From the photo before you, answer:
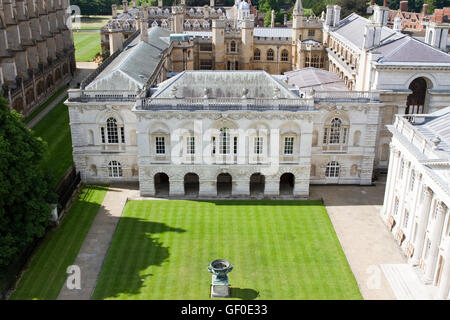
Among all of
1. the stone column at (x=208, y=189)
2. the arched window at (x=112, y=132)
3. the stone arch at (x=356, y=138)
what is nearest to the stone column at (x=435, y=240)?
the stone arch at (x=356, y=138)

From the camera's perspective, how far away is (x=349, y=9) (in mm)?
146500

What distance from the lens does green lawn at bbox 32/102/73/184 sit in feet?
192

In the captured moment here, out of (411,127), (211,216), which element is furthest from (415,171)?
(211,216)

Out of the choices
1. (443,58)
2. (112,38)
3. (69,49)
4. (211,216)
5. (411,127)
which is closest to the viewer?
(411,127)

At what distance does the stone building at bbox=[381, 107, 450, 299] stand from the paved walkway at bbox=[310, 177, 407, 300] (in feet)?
4.01

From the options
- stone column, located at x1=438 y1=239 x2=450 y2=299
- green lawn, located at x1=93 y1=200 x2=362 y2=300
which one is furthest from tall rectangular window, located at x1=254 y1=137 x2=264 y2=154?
stone column, located at x1=438 y1=239 x2=450 y2=299

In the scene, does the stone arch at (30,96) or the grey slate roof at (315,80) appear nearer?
the grey slate roof at (315,80)

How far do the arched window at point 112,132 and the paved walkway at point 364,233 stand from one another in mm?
21180

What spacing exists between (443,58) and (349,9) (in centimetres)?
9850

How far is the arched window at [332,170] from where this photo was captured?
54.3 meters

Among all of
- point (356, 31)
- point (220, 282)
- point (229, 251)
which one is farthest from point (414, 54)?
point (220, 282)

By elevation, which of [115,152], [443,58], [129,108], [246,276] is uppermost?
[443,58]

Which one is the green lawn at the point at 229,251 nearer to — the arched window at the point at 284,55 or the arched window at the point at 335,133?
the arched window at the point at 335,133
